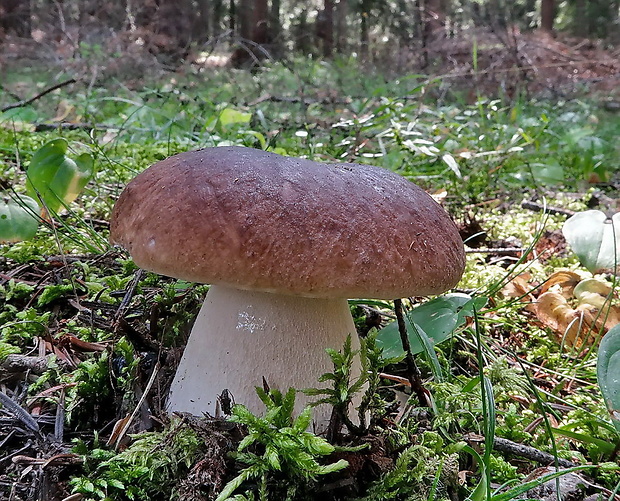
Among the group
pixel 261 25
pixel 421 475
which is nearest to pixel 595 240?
pixel 421 475

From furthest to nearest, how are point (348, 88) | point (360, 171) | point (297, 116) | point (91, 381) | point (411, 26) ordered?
point (411, 26) < point (348, 88) < point (297, 116) < point (91, 381) < point (360, 171)

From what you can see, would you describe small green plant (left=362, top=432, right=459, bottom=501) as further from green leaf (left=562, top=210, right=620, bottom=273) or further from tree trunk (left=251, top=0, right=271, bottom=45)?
tree trunk (left=251, top=0, right=271, bottom=45)

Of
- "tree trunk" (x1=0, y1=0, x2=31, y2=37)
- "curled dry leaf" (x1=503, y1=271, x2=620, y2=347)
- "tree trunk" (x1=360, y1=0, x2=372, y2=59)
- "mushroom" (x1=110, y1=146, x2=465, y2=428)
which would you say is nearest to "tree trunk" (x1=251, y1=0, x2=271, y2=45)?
"tree trunk" (x1=360, y1=0, x2=372, y2=59)

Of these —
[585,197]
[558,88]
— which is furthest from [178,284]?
[558,88]

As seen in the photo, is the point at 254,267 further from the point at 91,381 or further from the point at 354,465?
the point at 91,381

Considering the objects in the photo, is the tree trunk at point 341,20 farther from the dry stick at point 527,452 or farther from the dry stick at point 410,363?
the dry stick at point 527,452

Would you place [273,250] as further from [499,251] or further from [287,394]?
[499,251]

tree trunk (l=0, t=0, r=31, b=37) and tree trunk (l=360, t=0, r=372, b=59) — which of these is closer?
tree trunk (l=0, t=0, r=31, b=37)
